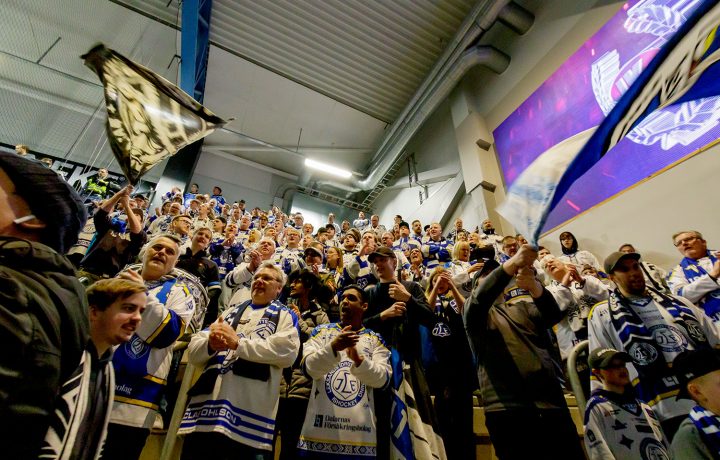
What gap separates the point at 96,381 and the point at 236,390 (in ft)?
2.68

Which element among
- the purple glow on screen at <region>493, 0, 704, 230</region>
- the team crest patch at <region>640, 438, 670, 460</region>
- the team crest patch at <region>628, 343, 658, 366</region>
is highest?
the purple glow on screen at <region>493, 0, 704, 230</region>

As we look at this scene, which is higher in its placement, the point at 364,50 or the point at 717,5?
the point at 364,50

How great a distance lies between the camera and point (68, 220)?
45.4 inches

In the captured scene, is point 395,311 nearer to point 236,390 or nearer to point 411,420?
point 411,420

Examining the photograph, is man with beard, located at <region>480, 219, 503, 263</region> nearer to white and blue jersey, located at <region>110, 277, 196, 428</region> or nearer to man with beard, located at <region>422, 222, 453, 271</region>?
man with beard, located at <region>422, 222, 453, 271</region>

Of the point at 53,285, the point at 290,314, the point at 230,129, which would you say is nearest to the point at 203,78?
the point at 230,129

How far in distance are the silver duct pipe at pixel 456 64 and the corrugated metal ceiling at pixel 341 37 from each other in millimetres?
848

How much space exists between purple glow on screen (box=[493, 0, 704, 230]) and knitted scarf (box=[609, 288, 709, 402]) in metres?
4.44

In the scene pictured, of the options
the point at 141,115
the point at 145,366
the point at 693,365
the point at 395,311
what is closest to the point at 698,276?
the point at 693,365

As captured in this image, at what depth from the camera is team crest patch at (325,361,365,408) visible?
213 centimetres

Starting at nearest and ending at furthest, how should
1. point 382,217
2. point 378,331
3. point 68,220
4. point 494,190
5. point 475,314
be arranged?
1. point 68,220
2. point 475,314
3. point 378,331
4. point 494,190
5. point 382,217

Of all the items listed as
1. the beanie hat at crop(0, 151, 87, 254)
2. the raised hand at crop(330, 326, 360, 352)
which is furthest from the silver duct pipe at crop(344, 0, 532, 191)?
the beanie hat at crop(0, 151, 87, 254)

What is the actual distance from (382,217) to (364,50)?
298 inches

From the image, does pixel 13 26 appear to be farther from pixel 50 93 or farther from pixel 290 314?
pixel 290 314
